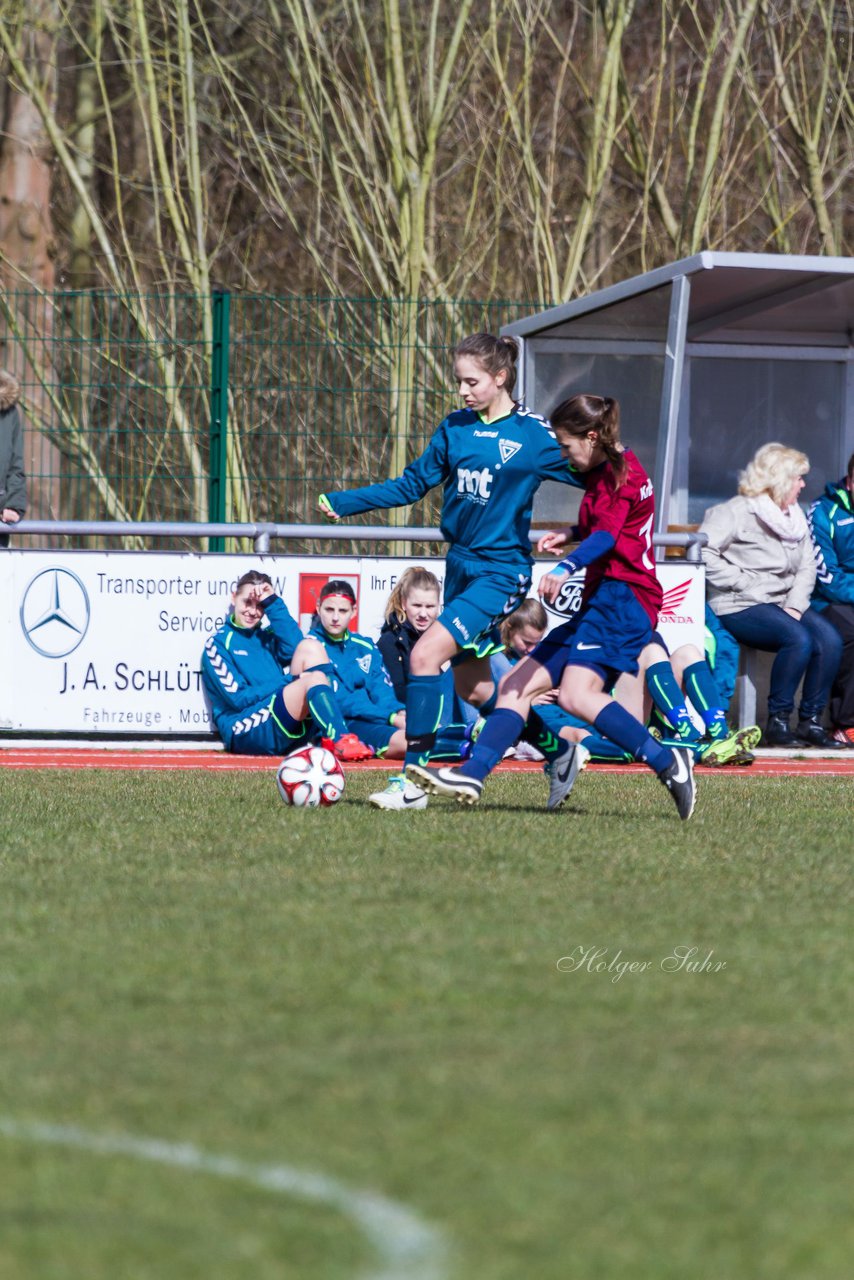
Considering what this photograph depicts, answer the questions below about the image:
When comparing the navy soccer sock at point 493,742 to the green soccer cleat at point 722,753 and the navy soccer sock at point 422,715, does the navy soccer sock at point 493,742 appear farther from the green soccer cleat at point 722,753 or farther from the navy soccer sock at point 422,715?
the green soccer cleat at point 722,753

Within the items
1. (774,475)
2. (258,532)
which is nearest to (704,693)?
(774,475)

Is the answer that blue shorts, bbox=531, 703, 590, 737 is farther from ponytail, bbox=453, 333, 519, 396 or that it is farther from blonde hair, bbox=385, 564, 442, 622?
ponytail, bbox=453, 333, 519, 396

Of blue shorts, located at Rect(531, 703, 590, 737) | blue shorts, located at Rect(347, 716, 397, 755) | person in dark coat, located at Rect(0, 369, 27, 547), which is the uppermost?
person in dark coat, located at Rect(0, 369, 27, 547)

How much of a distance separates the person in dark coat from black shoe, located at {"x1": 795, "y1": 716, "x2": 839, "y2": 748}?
519 cm

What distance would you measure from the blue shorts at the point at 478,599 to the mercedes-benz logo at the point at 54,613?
4028 mm

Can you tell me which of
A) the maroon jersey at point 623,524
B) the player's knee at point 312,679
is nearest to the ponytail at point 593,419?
the maroon jersey at point 623,524

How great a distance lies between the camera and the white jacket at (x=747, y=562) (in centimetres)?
1232

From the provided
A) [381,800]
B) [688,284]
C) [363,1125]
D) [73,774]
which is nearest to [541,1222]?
[363,1125]

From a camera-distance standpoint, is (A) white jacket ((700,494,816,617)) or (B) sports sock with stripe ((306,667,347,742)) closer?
(B) sports sock with stripe ((306,667,347,742))

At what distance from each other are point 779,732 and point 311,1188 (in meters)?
9.56

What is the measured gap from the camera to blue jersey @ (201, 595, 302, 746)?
37.5 ft

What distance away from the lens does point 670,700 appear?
922 cm

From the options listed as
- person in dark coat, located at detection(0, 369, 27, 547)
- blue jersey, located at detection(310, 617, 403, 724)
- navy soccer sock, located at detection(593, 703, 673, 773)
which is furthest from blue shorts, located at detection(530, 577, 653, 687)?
person in dark coat, located at detection(0, 369, 27, 547)

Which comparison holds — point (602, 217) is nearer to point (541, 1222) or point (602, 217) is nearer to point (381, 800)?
point (381, 800)
